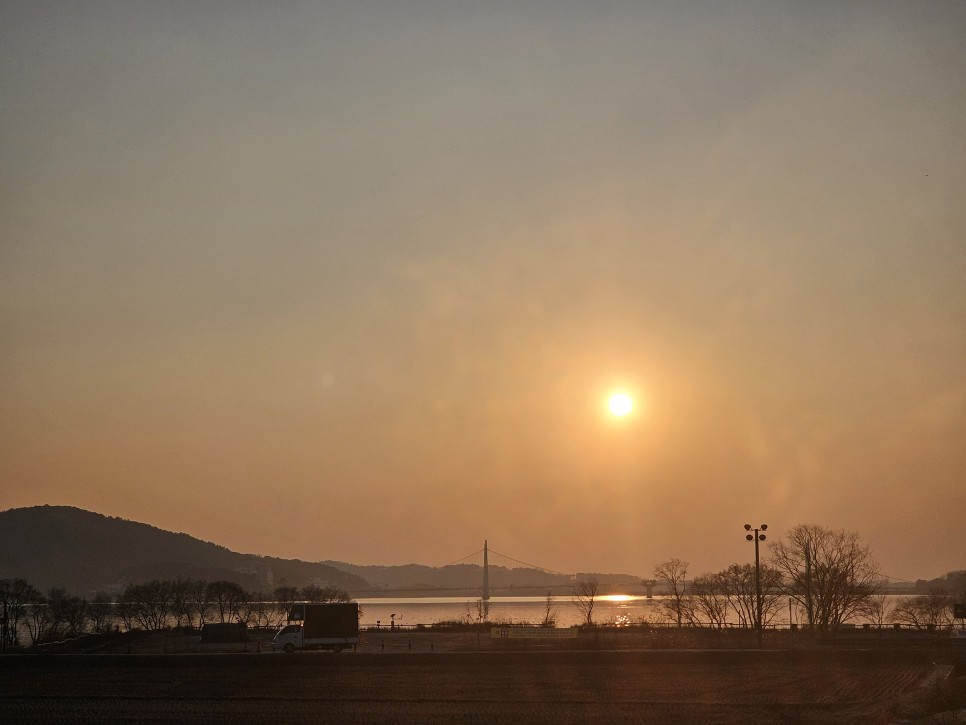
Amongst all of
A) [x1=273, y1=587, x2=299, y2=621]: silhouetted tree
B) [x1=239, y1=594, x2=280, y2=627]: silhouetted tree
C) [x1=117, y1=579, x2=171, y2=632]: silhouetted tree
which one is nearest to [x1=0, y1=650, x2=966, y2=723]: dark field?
[x1=117, y1=579, x2=171, y2=632]: silhouetted tree

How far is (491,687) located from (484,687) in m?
0.29

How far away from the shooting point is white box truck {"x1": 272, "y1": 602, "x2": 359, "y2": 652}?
57688 mm

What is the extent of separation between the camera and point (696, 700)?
34719mm

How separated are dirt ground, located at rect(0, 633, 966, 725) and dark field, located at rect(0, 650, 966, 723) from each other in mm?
72

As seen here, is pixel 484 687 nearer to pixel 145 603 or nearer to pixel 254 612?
pixel 145 603

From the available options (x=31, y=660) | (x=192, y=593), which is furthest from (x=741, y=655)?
(x=192, y=593)

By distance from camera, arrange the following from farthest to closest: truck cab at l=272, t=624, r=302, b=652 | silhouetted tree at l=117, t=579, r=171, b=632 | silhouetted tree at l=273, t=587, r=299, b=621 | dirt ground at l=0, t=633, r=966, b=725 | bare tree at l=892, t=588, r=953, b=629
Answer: silhouetted tree at l=273, t=587, r=299, b=621, bare tree at l=892, t=588, r=953, b=629, silhouetted tree at l=117, t=579, r=171, b=632, truck cab at l=272, t=624, r=302, b=652, dirt ground at l=0, t=633, r=966, b=725

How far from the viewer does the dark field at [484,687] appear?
32.0 metres

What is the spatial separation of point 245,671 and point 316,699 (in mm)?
11296

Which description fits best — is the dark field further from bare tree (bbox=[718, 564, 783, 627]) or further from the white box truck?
bare tree (bbox=[718, 564, 783, 627])

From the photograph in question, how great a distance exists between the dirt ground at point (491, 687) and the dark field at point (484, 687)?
72mm

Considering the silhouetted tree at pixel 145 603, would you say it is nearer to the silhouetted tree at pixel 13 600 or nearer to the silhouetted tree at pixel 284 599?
the silhouetted tree at pixel 13 600

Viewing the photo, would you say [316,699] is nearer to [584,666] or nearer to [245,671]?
[245,671]

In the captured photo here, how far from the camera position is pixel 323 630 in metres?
57.8
